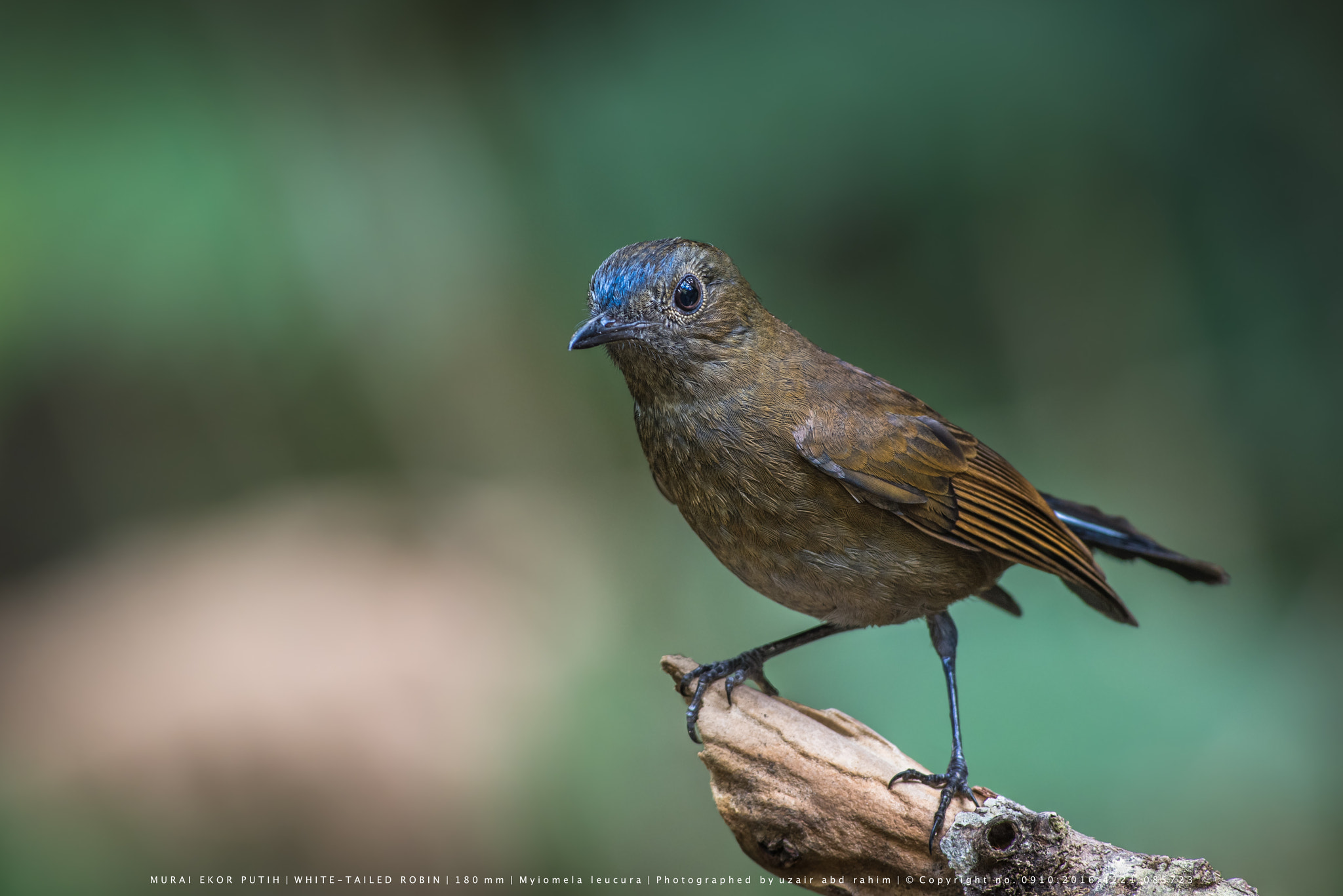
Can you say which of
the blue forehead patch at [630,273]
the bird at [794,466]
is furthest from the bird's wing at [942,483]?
the blue forehead patch at [630,273]

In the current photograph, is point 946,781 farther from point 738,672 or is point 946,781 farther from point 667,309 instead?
point 667,309

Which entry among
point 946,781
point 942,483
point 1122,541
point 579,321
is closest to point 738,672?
point 946,781

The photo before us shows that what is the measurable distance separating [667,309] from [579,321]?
7.31 ft

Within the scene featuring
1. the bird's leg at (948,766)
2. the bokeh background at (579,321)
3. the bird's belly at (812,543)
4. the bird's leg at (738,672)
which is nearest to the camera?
the bird's leg at (948,766)

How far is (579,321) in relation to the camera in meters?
5.16

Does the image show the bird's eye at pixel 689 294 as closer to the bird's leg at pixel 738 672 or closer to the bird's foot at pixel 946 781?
the bird's leg at pixel 738 672

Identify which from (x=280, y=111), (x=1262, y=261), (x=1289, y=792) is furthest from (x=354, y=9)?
(x=1289, y=792)

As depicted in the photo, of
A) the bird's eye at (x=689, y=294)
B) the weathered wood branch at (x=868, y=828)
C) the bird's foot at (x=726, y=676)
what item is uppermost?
the bird's eye at (x=689, y=294)

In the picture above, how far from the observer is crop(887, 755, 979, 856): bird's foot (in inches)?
111

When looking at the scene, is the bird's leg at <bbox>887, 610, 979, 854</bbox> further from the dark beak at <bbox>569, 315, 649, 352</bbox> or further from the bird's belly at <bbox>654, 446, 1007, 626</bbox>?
the dark beak at <bbox>569, 315, 649, 352</bbox>

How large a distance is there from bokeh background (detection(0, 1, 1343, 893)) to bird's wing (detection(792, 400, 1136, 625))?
1.52 metres

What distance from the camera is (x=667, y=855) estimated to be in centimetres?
504

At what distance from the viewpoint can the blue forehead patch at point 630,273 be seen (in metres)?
2.95

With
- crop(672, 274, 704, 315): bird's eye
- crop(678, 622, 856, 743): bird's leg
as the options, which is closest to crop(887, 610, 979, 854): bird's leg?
crop(678, 622, 856, 743): bird's leg
